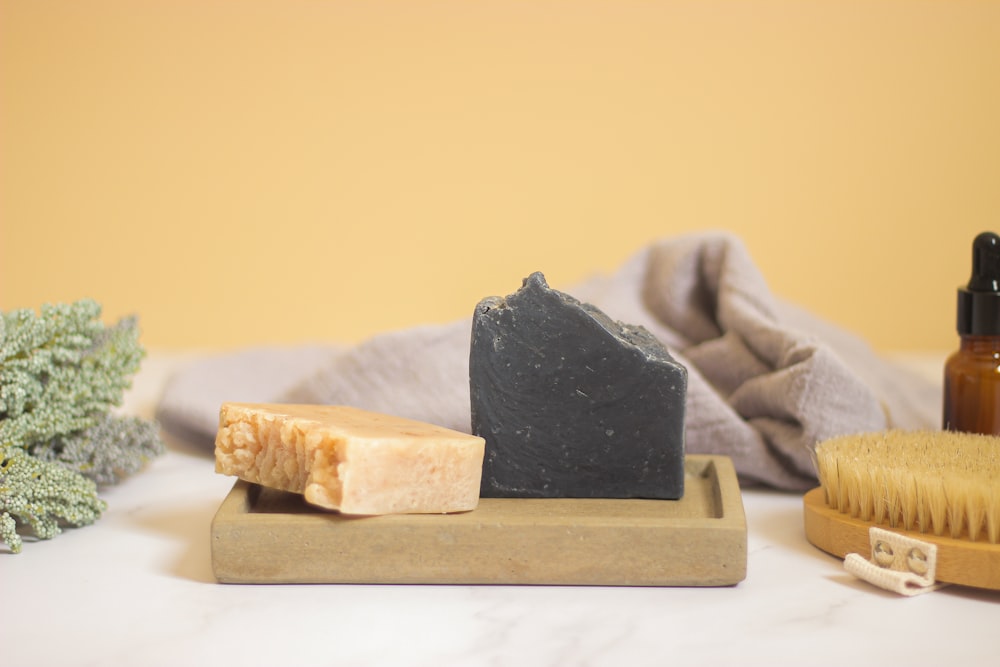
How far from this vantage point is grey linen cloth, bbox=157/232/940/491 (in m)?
1.17

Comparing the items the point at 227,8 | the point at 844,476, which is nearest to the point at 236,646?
the point at 844,476

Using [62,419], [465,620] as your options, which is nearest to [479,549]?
[465,620]

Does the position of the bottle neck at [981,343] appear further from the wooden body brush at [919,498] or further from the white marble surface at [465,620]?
the white marble surface at [465,620]

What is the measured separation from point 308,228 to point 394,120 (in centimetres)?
30

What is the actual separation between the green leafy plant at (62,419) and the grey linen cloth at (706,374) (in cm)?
20

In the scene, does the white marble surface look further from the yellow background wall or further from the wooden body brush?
the yellow background wall

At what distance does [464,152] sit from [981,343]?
4.28 ft

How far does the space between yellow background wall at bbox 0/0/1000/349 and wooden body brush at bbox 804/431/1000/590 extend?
1.17 meters

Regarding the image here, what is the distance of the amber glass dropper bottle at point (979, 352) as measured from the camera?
1.04 meters

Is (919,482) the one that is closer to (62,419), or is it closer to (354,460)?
(354,460)

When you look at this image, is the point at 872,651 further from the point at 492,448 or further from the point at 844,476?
the point at 492,448

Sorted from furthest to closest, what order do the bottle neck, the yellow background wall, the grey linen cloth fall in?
the yellow background wall → the grey linen cloth → the bottle neck

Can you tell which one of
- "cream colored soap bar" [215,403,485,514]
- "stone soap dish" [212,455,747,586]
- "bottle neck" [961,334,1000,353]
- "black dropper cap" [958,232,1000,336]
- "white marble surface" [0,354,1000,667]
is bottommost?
"white marble surface" [0,354,1000,667]

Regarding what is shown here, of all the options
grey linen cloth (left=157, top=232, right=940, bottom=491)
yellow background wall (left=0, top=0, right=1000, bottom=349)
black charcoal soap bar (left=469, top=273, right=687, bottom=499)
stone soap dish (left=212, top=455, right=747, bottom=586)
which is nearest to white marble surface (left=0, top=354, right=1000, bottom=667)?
stone soap dish (left=212, top=455, right=747, bottom=586)
